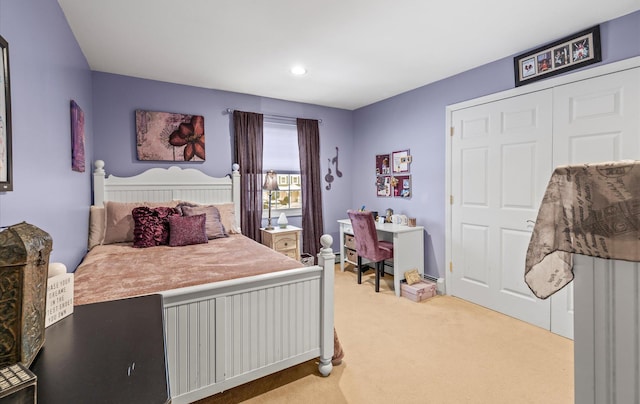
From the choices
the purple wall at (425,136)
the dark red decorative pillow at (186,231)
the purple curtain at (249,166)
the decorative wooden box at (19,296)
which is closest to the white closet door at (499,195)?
the purple wall at (425,136)

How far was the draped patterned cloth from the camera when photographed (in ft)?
2.44

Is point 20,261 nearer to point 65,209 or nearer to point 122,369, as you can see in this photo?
point 122,369

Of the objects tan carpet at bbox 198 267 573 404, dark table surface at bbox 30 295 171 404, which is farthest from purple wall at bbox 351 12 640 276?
dark table surface at bbox 30 295 171 404

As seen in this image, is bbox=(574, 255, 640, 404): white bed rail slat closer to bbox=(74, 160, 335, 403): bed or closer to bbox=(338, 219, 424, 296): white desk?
bbox=(74, 160, 335, 403): bed

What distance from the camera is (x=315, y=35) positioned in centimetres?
246

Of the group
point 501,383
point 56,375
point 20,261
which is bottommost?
point 501,383

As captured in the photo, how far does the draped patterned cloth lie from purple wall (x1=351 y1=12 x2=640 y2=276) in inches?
91.1

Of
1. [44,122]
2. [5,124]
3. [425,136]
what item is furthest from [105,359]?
[425,136]

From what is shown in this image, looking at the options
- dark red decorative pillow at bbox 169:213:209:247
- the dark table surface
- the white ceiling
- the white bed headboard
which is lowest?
the dark table surface

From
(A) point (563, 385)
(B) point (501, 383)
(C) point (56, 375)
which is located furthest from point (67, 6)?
(A) point (563, 385)

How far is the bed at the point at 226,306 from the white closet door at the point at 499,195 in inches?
77.2

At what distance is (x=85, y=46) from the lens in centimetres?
262

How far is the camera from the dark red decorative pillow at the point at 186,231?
2.78 m

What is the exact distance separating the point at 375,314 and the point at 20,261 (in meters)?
2.73
